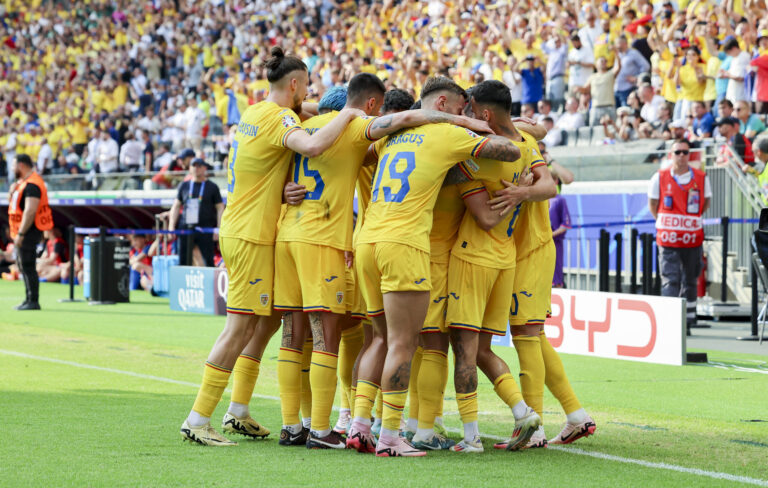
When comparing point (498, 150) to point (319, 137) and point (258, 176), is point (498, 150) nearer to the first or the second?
point (319, 137)

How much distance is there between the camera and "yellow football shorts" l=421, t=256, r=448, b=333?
20.3 feet

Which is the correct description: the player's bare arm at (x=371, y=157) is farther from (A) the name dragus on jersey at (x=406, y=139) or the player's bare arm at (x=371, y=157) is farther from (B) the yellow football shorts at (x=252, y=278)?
(B) the yellow football shorts at (x=252, y=278)

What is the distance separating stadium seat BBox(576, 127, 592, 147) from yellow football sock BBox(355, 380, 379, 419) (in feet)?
42.7

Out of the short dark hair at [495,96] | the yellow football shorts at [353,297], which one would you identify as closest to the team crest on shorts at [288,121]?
the yellow football shorts at [353,297]

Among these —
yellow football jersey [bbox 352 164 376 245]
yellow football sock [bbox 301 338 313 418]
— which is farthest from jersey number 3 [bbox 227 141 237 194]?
yellow football sock [bbox 301 338 313 418]

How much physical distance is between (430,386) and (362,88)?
1771 mm

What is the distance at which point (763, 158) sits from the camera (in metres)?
14.3

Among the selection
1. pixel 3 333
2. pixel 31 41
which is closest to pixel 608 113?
pixel 3 333

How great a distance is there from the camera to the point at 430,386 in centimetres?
610

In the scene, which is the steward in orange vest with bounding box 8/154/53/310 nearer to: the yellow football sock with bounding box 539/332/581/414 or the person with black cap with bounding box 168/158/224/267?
the person with black cap with bounding box 168/158/224/267

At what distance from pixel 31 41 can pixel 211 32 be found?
33.8 ft

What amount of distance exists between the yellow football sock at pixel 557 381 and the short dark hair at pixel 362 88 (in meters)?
1.82

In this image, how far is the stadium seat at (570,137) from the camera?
18.8 metres

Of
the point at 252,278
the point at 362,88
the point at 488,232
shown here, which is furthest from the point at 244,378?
the point at 362,88
